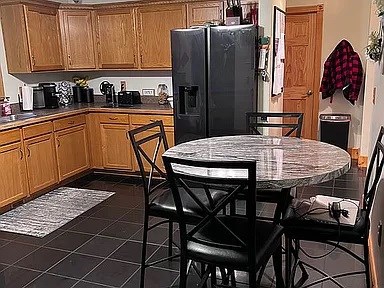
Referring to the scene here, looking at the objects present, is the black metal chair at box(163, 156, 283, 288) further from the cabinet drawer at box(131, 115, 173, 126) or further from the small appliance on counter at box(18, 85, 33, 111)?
the small appliance on counter at box(18, 85, 33, 111)

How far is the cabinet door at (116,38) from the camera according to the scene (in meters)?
4.82

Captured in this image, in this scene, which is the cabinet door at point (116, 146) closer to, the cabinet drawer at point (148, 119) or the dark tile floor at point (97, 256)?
the cabinet drawer at point (148, 119)

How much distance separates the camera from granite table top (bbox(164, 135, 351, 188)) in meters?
1.84

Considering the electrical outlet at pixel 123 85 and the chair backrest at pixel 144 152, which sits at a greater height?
the electrical outlet at pixel 123 85

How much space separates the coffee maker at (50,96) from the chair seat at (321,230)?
3.70m

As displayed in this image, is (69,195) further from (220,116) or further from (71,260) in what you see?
(220,116)

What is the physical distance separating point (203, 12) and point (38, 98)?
2.31 meters

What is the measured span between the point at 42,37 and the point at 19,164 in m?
1.67

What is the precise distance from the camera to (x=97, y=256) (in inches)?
116

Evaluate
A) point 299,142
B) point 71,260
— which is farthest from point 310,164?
point 71,260

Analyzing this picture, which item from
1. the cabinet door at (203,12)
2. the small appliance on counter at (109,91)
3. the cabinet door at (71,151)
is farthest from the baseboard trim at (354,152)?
the cabinet door at (71,151)

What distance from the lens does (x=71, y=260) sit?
9.50 ft

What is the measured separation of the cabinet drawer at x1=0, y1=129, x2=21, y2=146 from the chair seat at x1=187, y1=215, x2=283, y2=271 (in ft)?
8.52

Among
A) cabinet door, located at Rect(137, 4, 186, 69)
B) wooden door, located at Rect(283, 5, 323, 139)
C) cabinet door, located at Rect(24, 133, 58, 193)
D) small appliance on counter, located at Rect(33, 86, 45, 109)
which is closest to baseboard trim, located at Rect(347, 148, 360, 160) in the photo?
wooden door, located at Rect(283, 5, 323, 139)
